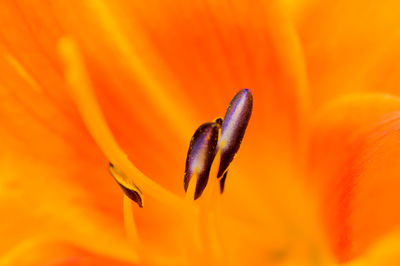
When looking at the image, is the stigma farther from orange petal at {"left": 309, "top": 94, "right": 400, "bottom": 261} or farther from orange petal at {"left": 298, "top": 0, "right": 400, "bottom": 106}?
orange petal at {"left": 298, "top": 0, "right": 400, "bottom": 106}

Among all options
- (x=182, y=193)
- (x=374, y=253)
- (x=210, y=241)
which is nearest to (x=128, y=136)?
(x=182, y=193)

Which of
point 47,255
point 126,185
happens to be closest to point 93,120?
point 126,185

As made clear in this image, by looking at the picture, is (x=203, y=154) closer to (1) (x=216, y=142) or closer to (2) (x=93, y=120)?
(1) (x=216, y=142)

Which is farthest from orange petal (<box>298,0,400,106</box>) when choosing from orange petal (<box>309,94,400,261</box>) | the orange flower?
orange petal (<box>309,94,400,261</box>)

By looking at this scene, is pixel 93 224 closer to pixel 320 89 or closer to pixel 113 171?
pixel 113 171

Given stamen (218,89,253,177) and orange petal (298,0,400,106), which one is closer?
stamen (218,89,253,177)

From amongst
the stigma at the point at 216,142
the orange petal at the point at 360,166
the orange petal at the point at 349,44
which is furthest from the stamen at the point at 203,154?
the orange petal at the point at 349,44
